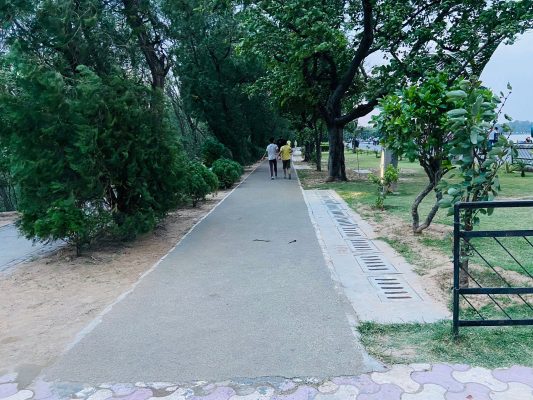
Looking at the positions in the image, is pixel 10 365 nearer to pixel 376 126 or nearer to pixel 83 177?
pixel 83 177

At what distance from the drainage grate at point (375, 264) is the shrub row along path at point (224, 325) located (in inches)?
21.8

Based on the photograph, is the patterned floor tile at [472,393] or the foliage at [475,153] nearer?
the patterned floor tile at [472,393]

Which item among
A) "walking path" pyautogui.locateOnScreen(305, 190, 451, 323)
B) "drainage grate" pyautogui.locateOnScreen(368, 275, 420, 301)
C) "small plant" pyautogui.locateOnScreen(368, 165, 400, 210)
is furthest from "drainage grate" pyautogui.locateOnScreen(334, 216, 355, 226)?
"drainage grate" pyautogui.locateOnScreen(368, 275, 420, 301)

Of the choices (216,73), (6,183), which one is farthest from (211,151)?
(6,183)

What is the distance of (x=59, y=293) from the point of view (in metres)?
5.13

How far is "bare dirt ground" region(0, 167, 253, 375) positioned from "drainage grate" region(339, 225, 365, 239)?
10.0 feet

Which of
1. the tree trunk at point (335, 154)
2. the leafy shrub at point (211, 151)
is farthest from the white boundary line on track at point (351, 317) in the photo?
the leafy shrub at point (211, 151)

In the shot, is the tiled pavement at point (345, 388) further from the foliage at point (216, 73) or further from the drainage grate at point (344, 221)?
the foliage at point (216, 73)

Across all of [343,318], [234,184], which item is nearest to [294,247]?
[343,318]

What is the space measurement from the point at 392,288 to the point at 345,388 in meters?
2.21

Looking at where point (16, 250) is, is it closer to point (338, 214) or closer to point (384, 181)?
point (338, 214)

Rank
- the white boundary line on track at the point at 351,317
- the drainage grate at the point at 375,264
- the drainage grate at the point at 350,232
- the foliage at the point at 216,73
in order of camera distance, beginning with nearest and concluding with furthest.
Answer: the white boundary line on track at the point at 351,317
the drainage grate at the point at 375,264
the drainage grate at the point at 350,232
the foliage at the point at 216,73

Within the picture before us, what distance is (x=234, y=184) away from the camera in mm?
17984

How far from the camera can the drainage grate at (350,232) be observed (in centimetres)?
788
